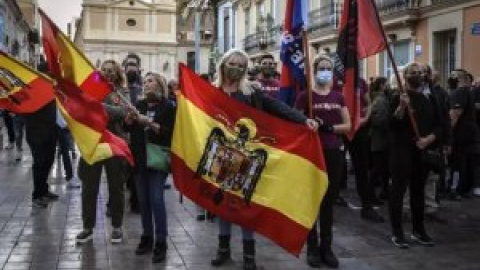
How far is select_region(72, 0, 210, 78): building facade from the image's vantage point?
10288 cm

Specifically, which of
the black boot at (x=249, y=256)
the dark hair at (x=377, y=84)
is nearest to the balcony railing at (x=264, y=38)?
the dark hair at (x=377, y=84)

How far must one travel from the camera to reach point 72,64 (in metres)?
7.45

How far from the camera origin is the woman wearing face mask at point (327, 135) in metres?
7.11

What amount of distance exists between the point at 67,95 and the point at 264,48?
26.7 m

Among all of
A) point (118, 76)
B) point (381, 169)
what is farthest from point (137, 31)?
point (118, 76)

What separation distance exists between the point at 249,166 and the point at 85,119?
1.81m

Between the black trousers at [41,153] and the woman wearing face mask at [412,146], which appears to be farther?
the black trousers at [41,153]

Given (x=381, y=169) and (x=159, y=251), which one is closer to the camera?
(x=159, y=251)

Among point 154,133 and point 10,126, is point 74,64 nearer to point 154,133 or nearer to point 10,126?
point 154,133

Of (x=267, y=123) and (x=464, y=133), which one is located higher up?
(x=267, y=123)

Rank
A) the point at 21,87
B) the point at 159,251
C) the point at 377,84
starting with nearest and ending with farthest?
the point at 159,251 < the point at 21,87 < the point at 377,84

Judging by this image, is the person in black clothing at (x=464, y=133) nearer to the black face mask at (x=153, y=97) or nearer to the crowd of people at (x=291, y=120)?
the crowd of people at (x=291, y=120)

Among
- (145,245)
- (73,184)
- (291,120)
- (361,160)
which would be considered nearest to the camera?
(291,120)

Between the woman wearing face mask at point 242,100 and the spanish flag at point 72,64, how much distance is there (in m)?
1.25
